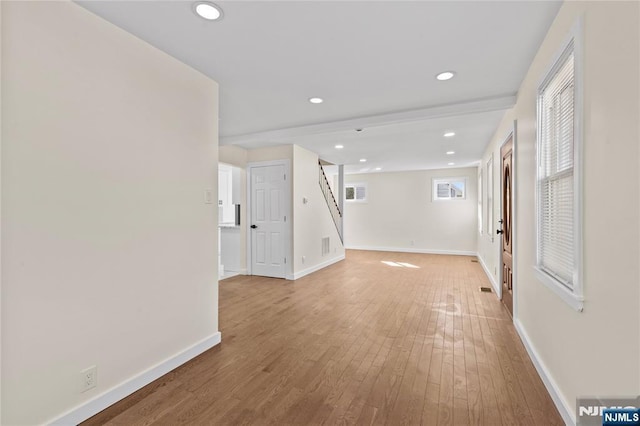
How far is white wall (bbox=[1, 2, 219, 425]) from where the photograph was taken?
1.53m

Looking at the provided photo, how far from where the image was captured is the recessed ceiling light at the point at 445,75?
8.98 feet

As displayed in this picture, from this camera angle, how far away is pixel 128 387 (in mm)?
2027

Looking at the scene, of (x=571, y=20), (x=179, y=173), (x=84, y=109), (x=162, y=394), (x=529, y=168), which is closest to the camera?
(x=571, y=20)

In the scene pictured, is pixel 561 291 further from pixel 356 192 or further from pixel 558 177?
pixel 356 192

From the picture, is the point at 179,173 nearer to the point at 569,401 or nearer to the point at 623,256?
the point at 623,256

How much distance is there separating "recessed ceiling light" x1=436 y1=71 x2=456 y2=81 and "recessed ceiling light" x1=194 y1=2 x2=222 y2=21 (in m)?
1.97

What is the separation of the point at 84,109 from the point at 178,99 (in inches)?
29.8

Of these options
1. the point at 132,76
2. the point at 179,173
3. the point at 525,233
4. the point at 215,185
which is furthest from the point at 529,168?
the point at 132,76

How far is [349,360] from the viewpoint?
251 centimetres

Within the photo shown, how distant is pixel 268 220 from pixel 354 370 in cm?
373

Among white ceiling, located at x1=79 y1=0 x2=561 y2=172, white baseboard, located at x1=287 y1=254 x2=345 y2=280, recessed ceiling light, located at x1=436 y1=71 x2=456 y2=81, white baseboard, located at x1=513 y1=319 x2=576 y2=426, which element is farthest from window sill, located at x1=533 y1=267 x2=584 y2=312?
white baseboard, located at x1=287 y1=254 x2=345 y2=280

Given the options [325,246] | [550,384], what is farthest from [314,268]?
[550,384]

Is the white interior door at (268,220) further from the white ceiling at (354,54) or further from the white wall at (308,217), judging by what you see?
the white ceiling at (354,54)

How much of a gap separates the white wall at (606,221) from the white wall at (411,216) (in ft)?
22.5
